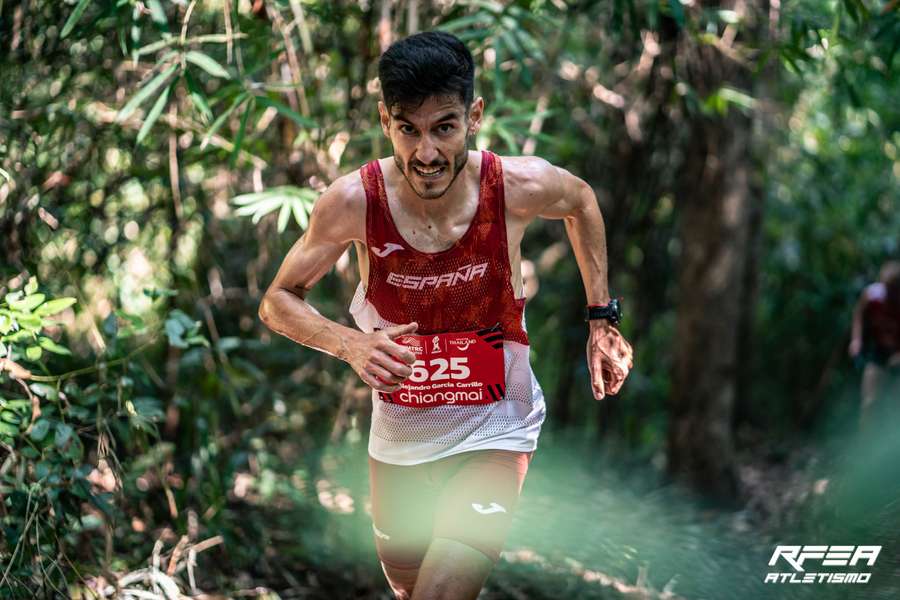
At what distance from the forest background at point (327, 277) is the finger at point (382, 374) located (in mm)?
1191

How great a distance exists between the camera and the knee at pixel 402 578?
3160mm

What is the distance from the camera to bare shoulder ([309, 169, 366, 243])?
281 centimetres

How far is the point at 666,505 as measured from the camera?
19.8 ft

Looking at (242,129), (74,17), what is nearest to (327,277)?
(242,129)

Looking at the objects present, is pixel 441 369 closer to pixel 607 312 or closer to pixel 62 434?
pixel 607 312

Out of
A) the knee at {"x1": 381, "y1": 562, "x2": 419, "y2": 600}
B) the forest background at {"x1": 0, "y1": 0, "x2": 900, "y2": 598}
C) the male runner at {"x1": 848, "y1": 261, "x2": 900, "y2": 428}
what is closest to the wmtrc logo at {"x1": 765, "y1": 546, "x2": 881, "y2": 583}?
the forest background at {"x1": 0, "y1": 0, "x2": 900, "y2": 598}

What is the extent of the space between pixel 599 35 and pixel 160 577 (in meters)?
4.11

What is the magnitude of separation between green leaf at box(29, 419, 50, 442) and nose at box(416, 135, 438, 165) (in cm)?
160

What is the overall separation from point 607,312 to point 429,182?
2.46 ft

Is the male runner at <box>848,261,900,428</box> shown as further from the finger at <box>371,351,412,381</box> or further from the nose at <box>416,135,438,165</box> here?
the finger at <box>371,351,412,381</box>

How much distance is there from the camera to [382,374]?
98.1 inches

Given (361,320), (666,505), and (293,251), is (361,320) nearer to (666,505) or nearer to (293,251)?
(293,251)

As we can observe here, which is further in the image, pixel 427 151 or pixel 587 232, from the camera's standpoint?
pixel 587 232

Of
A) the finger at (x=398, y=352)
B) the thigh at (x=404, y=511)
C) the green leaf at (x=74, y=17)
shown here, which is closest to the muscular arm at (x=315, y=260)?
the finger at (x=398, y=352)
